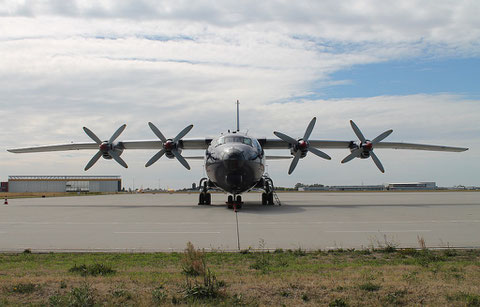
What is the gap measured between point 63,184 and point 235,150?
86.0 meters

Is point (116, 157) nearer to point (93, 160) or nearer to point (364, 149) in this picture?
point (93, 160)

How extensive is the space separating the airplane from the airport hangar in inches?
2702

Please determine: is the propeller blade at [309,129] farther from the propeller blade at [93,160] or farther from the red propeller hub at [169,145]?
the propeller blade at [93,160]

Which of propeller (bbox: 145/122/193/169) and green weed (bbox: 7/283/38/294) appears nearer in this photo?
green weed (bbox: 7/283/38/294)

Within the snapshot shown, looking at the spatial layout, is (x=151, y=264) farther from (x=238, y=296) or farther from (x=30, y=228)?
(x=30, y=228)

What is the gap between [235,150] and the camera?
22.5 meters

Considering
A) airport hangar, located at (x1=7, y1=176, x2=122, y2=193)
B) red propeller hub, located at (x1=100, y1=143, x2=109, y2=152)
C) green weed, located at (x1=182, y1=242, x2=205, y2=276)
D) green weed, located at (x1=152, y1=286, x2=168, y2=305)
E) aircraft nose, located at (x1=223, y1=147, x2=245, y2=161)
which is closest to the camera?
green weed, located at (x1=152, y1=286, x2=168, y2=305)

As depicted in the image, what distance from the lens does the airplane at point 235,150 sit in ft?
75.3

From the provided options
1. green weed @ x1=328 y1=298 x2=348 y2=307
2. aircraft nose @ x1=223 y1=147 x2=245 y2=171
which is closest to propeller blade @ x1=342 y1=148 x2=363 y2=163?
aircraft nose @ x1=223 y1=147 x2=245 y2=171

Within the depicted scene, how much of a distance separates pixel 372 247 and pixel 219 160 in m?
14.3

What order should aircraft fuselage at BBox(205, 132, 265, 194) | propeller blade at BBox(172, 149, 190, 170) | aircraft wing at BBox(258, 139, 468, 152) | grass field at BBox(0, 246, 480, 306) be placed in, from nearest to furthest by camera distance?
grass field at BBox(0, 246, 480, 306) < aircraft fuselage at BBox(205, 132, 265, 194) < propeller blade at BBox(172, 149, 190, 170) < aircraft wing at BBox(258, 139, 468, 152)

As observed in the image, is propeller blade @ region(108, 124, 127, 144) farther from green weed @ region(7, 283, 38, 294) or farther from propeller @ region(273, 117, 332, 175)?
green weed @ region(7, 283, 38, 294)

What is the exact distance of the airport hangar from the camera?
92.3 m

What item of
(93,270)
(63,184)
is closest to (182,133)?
(93,270)
